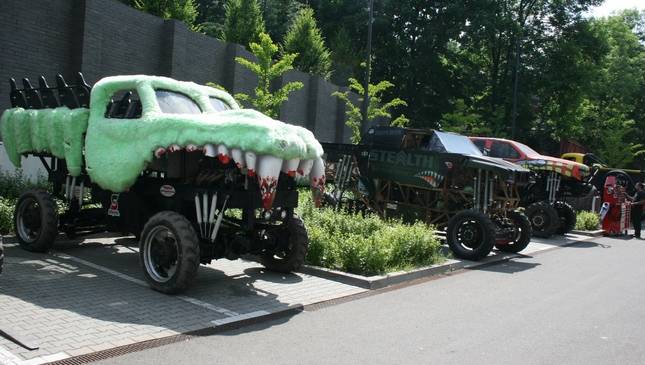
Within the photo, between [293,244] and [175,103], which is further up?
[175,103]

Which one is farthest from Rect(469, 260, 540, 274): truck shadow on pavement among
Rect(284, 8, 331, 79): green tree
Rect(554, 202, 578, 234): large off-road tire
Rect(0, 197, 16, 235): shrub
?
Rect(284, 8, 331, 79): green tree

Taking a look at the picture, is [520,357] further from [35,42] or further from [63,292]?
[35,42]

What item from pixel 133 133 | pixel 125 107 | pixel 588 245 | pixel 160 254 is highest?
pixel 125 107

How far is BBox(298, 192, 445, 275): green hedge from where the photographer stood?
8586 millimetres

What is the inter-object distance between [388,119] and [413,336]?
27.9m

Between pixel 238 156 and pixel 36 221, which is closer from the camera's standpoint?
pixel 238 156

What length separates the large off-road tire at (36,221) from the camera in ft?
26.6

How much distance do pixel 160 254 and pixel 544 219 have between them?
1189 cm

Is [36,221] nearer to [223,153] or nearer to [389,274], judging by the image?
[223,153]

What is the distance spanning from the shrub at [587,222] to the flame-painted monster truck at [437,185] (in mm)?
6436

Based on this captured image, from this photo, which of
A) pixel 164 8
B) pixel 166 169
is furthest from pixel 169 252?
pixel 164 8

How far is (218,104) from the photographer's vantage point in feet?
27.0

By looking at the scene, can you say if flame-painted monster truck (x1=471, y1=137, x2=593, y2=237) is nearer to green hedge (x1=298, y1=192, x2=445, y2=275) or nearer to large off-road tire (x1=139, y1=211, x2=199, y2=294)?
green hedge (x1=298, y1=192, x2=445, y2=275)

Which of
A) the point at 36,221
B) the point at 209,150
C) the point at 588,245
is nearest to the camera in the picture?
the point at 209,150
